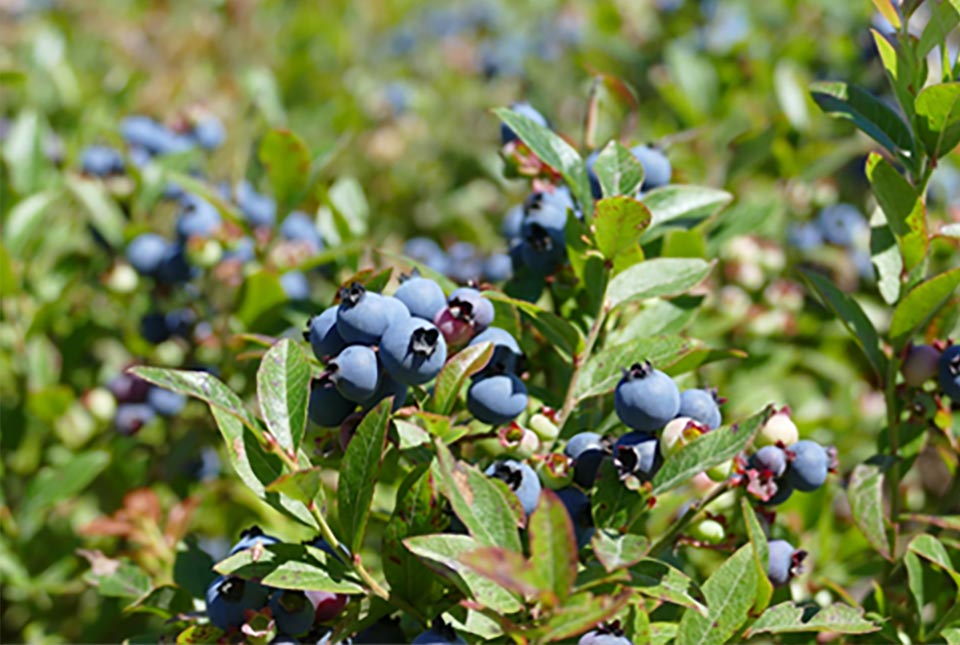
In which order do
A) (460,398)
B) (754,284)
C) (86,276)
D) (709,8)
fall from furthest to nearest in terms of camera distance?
(709,8)
(86,276)
(754,284)
(460,398)

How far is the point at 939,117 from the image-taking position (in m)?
1.25

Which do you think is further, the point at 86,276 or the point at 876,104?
the point at 86,276

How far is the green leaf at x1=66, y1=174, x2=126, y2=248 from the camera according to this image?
2133 millimetres

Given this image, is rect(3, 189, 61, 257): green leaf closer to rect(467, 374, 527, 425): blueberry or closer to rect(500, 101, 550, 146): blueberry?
rect(500, 101, 550, 146): blueberry

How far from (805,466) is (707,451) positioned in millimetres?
210

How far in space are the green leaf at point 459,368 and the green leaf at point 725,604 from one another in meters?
0.37

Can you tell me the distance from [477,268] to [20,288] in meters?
0.97

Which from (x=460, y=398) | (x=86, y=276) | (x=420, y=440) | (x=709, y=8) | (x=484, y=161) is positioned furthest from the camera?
(x=709, y=8)

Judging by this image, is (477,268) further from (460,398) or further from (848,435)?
(848,435)

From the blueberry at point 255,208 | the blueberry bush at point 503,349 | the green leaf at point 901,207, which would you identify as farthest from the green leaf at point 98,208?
the green leaf at point 901,207

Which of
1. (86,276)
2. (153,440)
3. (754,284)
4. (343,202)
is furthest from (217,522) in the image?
(754,284)

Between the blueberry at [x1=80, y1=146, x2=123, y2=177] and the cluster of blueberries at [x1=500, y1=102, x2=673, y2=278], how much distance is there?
1146 mm

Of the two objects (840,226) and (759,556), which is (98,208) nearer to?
(759,556)

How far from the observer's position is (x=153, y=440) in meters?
2.39
